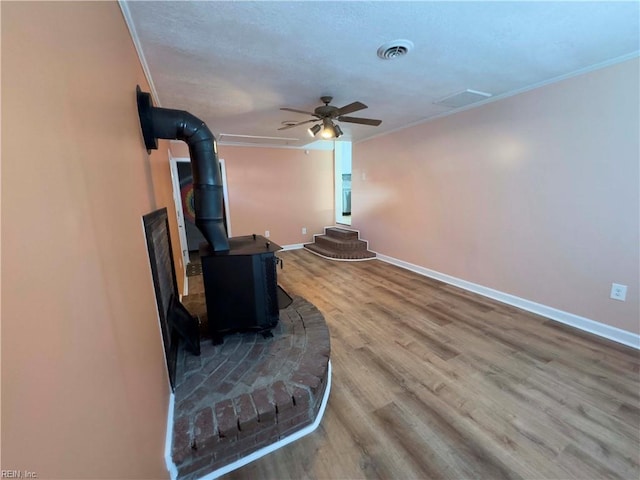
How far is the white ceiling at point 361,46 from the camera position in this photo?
57.1 inches

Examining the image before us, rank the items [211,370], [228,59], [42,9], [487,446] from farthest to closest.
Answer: [228,59] → [211,370] → [487,446] → [42,9]

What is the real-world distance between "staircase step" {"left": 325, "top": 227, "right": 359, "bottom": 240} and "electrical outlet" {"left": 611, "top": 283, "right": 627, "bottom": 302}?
370cm

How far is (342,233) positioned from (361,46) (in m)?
3.97

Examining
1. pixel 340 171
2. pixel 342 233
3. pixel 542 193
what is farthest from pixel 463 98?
pixel 340 171

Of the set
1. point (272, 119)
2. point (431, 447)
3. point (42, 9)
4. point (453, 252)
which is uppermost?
point (272, 119)

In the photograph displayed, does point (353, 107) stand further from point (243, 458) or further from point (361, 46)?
point (243, 458)

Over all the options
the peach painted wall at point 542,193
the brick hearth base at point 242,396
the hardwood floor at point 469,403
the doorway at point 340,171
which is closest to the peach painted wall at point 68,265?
the brick hearth base at point 242,396

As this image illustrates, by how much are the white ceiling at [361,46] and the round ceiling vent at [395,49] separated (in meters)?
0.05

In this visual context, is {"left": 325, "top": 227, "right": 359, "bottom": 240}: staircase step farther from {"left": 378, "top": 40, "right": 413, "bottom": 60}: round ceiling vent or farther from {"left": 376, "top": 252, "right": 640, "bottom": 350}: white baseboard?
{"left": 378, "top": 40, "right": 413, "bottom": 60}: round ceiling vent

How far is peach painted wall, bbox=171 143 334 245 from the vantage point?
17.3ft

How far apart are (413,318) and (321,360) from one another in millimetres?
1385

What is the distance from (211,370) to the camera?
172 cm

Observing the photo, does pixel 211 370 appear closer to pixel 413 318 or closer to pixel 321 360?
pixel 321 360

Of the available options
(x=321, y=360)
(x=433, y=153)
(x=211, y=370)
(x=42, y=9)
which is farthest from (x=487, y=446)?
A: (x=433, y=153)
